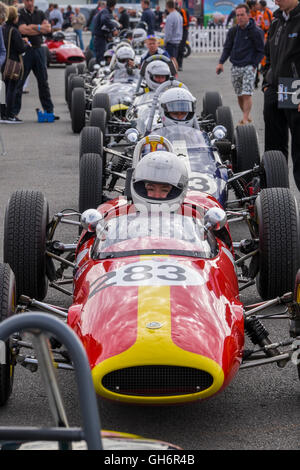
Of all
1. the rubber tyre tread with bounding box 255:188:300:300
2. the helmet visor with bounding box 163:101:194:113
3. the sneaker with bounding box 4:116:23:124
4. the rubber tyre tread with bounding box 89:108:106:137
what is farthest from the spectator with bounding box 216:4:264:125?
the rubber tyre tread with bounding box 255:188:300:300

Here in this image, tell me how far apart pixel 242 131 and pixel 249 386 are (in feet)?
16.2

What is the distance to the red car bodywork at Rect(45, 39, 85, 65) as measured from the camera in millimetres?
30328

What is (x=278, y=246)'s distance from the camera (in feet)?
20.6

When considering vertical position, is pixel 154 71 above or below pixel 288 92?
below

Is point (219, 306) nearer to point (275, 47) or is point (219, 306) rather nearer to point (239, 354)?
point (239, 354)

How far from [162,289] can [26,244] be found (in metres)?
1.68

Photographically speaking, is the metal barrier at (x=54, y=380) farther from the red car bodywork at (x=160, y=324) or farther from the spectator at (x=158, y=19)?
the spectator at (x=158, y=19)

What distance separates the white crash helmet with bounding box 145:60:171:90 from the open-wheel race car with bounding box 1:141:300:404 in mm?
6679

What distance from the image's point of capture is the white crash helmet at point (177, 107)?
983 cm

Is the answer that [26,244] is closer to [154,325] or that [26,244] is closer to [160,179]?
[160,179]

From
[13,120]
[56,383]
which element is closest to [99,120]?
[13,120]

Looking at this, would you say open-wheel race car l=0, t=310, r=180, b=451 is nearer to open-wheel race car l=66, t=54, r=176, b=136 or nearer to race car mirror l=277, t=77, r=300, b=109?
race car mirror l=277, t=77, r=300, b=109

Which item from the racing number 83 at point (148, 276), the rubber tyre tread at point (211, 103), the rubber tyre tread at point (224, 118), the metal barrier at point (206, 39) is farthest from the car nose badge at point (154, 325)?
the metal barrier at point (206, 39)

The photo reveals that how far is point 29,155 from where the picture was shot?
48.2 feet
